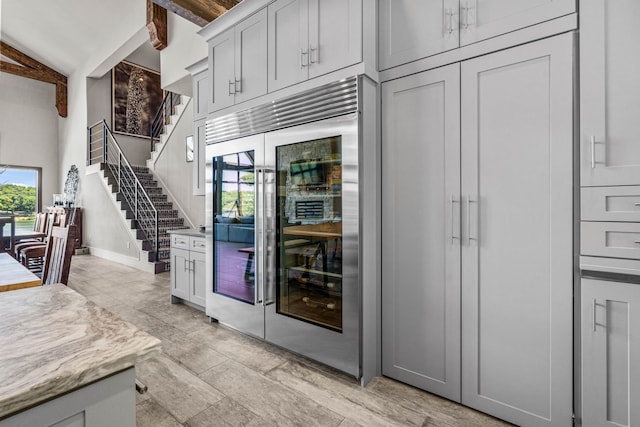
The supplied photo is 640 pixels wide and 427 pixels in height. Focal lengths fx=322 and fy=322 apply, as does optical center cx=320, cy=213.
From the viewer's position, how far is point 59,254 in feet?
7.34

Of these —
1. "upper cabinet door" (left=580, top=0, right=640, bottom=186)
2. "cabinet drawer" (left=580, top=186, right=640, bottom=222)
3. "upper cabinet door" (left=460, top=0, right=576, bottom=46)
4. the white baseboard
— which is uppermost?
"upper cabinet door" (left=460, top=0, right=576, bottom=46)

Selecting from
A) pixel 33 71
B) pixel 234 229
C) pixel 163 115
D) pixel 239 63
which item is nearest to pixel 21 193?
pixel 33 71

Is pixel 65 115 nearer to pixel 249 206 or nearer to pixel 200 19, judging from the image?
pixel 200 19

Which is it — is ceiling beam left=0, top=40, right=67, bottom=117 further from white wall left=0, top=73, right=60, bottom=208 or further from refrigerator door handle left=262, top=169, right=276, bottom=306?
refrigerator door handle left=262, top=169, right=276, bottom=306

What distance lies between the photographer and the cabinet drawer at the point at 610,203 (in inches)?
56.6

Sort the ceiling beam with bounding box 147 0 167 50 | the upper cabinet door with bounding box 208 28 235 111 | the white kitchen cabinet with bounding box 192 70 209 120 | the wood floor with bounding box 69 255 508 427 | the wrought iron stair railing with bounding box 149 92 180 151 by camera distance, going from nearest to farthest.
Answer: the wood floor with bounding box 69 255 508 427 < the upper cabinet door with bounding box 208 28 235 111 < the white kitchen cabinet with bounding box 192 70 209 120 < the ceiling beam with bounding box 147 0 167 50 < the wrought iron stair railing with bounding box 149 92 180 151

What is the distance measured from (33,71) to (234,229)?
390 inches

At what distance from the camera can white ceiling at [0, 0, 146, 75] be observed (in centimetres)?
620

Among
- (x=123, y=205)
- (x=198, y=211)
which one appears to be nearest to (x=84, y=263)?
(x=123, y=205)

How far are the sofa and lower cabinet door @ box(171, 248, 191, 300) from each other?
0.82m

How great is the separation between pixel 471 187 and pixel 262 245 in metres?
1.60

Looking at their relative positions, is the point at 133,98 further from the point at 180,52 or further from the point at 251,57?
the point at 251,57

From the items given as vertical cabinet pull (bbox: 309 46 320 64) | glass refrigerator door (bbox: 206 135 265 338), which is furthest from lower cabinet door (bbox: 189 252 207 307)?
vertical cabinet pull (bbox: 309 46 320 64)

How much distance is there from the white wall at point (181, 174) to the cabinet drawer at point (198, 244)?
2.64 m
